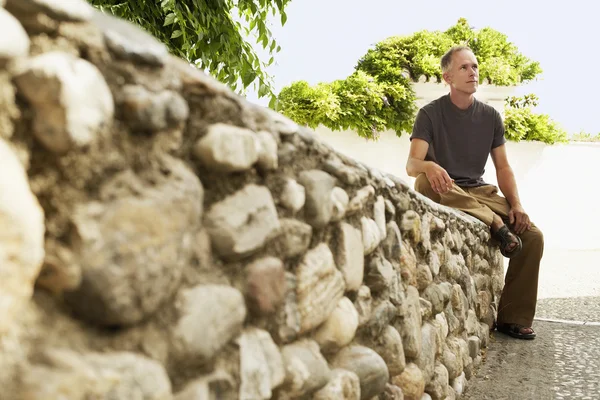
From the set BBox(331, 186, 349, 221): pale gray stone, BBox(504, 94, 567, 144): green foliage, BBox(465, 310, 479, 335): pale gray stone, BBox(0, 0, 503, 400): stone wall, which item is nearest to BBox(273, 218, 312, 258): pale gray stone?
BBox(0, 0, 503, 400): stone wall

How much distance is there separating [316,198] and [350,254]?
20 cm

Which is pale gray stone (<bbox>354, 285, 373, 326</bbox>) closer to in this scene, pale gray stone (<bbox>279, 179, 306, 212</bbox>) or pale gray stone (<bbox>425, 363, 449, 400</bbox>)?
pale gray stone (<bbox>279, 179, 306, 212</bbox>)

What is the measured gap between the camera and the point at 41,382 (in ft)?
1.71

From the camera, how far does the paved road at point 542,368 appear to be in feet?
7.10

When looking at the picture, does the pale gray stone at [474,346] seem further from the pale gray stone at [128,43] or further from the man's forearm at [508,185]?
the pale gray stone at [128,43]

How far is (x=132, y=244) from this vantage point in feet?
2.03

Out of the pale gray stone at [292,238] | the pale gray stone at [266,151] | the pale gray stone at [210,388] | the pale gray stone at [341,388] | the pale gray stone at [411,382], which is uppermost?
the pale gray stone at [266,151]

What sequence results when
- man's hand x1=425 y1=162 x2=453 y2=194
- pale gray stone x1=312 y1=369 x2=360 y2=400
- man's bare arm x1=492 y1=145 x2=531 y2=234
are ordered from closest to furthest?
1. pale gray stone x1=312 y1=369 x2=360 y2=400
2. man's hand x1=425 y1=162 x2=453 y2=194
3. man's bare arm x1=492 y1=145 x2=531 y2=234

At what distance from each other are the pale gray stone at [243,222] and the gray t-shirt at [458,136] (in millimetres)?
2270

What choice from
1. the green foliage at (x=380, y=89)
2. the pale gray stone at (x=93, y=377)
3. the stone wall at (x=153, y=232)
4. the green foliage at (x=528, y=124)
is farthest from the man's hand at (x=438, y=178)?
the green foliage at (x=528, y=124)

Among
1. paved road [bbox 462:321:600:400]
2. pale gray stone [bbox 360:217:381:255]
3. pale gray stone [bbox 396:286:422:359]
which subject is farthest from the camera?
paved road [bbox 462:321:600:400]

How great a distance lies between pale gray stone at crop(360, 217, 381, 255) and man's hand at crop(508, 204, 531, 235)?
2.03 meters

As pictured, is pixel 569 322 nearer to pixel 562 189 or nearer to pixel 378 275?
pixel 378 275

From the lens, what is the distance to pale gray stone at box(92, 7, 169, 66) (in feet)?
2.10
